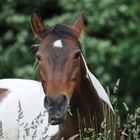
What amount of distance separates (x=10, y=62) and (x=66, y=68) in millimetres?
7590

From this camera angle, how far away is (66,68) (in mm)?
6574

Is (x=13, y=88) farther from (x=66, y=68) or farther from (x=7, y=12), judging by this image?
(x=7, y=12)

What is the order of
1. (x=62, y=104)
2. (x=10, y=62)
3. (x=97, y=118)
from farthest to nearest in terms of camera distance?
(x=10, y=62) → (x=97, y=118) → (x=62, y=104)

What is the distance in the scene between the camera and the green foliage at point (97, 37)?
13.9 m

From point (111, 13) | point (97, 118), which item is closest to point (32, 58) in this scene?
point (111, 13)

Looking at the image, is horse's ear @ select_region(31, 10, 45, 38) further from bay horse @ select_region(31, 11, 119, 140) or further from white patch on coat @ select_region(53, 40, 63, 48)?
white patch on coat @ select_region(53, 40, 63, 48)

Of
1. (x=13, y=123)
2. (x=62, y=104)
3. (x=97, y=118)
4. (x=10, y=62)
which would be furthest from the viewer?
(x=10, y=62)

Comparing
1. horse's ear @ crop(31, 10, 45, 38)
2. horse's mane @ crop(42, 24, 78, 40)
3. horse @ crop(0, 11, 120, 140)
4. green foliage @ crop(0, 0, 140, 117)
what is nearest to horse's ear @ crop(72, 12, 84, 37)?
horse @ crop(0, 11, 120, 140)

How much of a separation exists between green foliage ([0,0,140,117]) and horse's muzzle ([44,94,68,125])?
22.4ft

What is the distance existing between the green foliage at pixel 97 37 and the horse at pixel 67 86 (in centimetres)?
615

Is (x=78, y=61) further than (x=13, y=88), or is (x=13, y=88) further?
(x=13, y=88)

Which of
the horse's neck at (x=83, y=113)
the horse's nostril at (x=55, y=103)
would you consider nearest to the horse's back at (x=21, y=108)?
the horse's neck at (x=83, y=113)

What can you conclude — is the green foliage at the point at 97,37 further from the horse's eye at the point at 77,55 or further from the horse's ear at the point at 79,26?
the horse's eye at the point at 77,55

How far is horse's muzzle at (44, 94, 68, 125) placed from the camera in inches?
250
